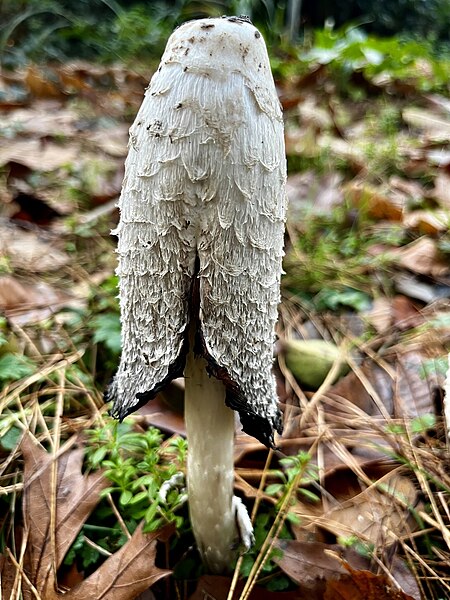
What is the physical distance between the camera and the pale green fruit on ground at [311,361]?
187 cm

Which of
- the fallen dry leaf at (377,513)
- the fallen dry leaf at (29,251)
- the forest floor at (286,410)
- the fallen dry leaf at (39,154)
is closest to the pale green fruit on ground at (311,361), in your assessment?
the forest floor at (286,410)

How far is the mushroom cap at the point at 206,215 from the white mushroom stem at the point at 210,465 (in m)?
0.09

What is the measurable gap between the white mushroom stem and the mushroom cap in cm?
9

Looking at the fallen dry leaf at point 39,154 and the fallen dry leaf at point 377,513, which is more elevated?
the fallen dry leaf at point 39,154

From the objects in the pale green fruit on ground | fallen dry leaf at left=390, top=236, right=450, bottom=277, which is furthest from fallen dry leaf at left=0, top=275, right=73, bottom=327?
fallen dry leaf at left=390, top=236, right=450, bottom=277

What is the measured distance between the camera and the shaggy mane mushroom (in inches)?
34.4

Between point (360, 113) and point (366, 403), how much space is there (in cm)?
353

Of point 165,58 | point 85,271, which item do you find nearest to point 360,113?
point 85,271

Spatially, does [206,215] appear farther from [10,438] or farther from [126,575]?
[10,438]

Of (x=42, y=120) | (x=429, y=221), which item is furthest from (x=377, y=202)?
(x=42, y=120)

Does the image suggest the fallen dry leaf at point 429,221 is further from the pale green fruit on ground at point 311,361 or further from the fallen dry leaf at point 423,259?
the pale green fruit on ground at point 311,361

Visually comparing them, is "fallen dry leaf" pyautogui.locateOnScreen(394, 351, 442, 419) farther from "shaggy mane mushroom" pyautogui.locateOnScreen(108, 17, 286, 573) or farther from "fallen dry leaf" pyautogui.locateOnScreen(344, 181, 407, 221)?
"fallen dry leaf" pyautogui.locateOnScreen(344, 181, 407, 221)

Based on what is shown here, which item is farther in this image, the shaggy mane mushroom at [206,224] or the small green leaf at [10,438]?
the small green leaf at [10,438]

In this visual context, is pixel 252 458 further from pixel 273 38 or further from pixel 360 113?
pixel 273 38
